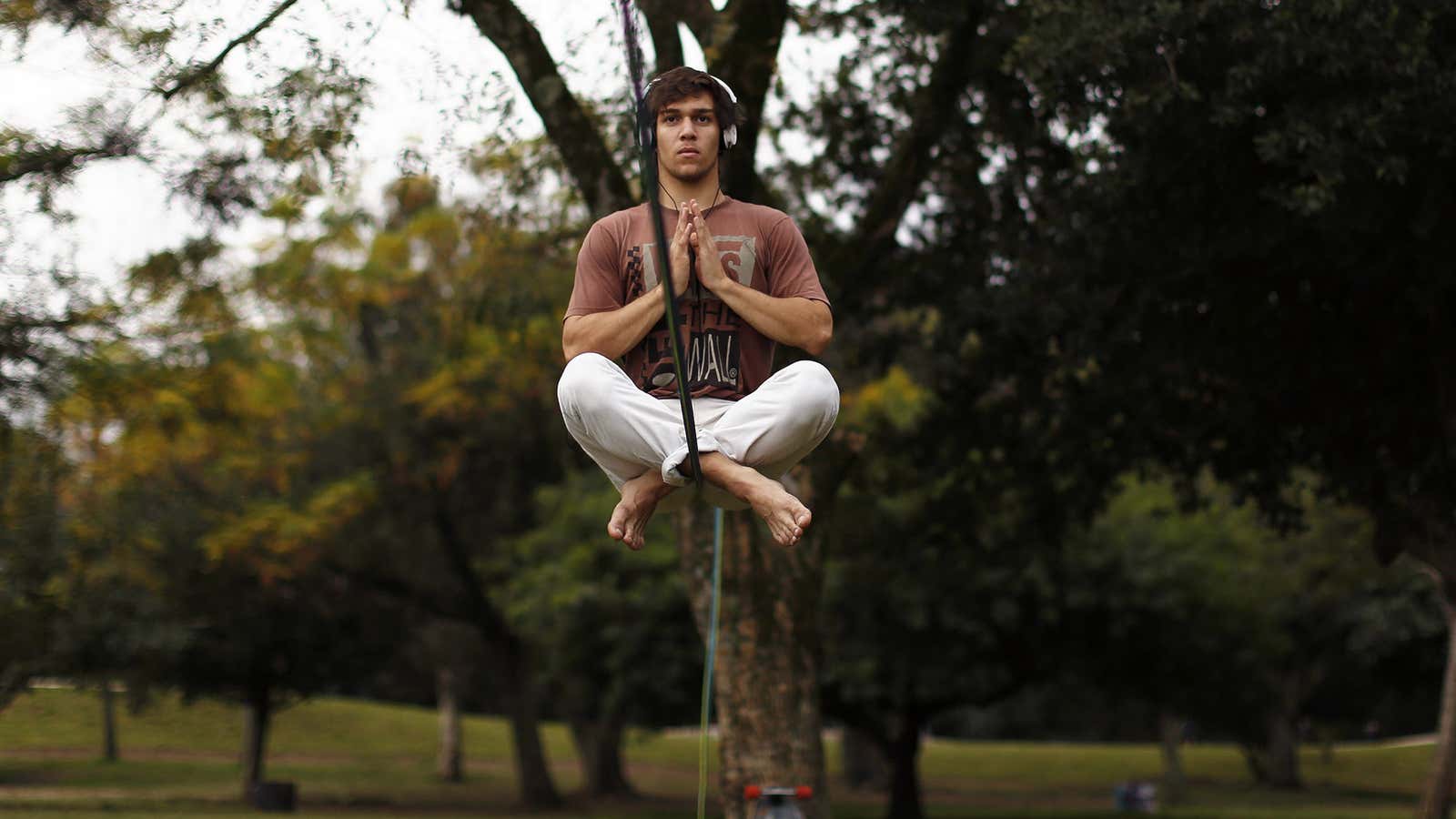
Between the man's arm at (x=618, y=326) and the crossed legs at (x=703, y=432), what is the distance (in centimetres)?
5

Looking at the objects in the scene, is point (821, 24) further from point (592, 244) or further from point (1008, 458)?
point (592, 244)

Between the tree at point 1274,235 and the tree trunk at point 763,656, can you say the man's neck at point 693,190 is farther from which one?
the tree trunk at point 763,656

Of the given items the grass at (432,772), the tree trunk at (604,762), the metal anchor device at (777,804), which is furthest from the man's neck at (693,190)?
the tree trunk at (604,762)

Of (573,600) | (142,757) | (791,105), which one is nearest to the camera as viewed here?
(791,105)

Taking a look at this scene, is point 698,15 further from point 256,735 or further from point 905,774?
point 256,735

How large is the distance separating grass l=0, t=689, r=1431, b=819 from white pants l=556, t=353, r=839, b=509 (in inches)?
738

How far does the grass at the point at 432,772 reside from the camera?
27.3 m

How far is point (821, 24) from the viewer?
13.3m

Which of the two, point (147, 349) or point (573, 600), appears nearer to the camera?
point (147, 349)

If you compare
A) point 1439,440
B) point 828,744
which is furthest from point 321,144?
point 828,744

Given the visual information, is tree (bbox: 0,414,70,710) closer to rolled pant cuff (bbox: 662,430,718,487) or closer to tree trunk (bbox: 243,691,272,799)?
tree trunk (bbox: 243,691,272,799)

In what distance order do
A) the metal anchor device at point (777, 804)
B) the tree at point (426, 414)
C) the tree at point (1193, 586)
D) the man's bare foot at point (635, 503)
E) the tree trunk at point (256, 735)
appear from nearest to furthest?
the man's bare foot at point (635, 503)
the metal anchor device at point (777, 804)
the tree at point (1193, 586)
the tree at point (426, 414)
the tree trunk at point (256, 735)

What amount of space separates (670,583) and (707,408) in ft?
62.9

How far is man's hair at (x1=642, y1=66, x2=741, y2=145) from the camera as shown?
14.5 feet
